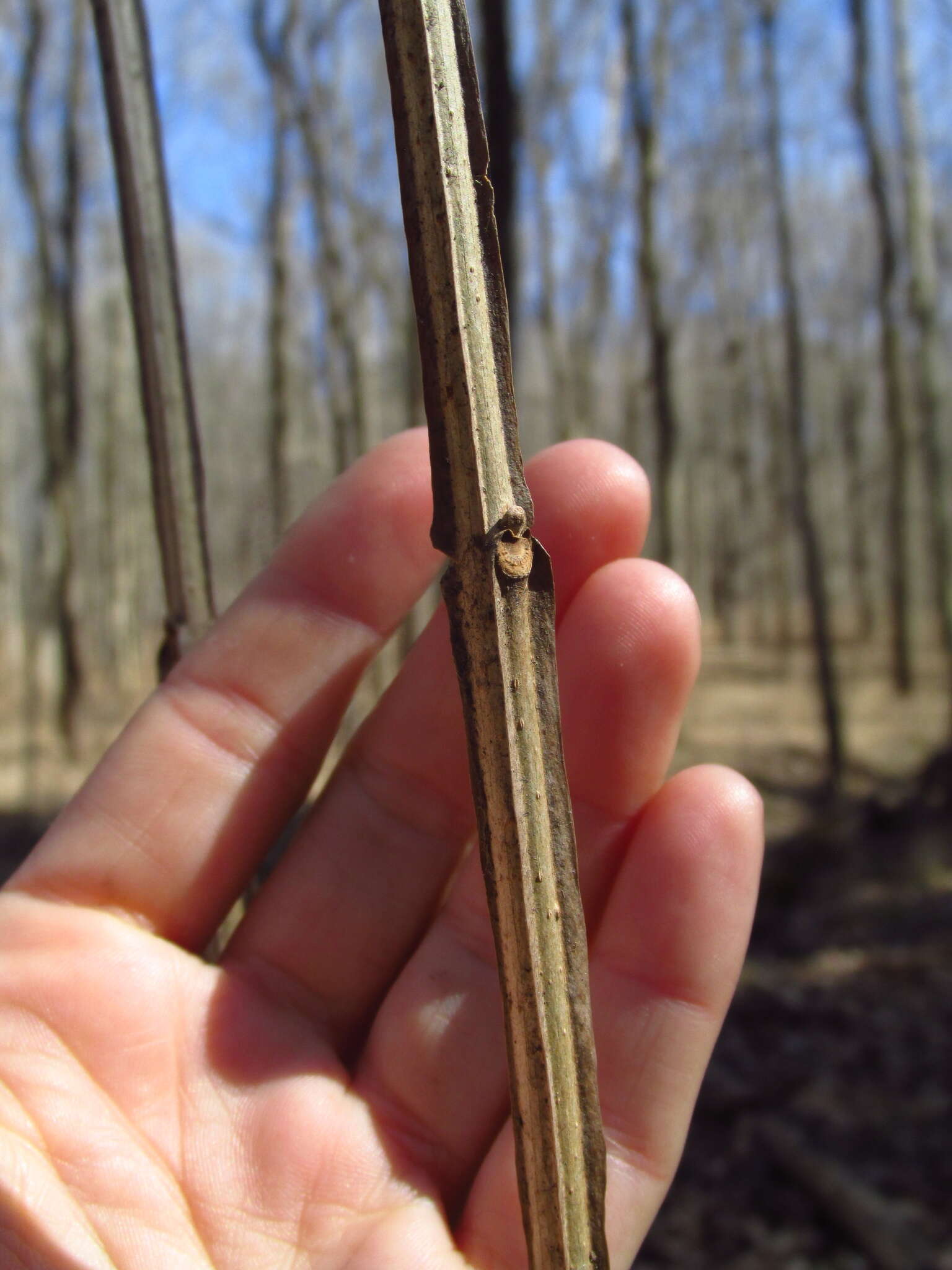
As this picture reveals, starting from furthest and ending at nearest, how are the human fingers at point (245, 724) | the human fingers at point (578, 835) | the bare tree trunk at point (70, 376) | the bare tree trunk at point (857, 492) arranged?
1. the bare tree trunk at point (857, 492)
2. the bare tree trunk at point (70, 376)
3. the human fingers at point (245, 724)
4. the human fingers at point (578, 835)

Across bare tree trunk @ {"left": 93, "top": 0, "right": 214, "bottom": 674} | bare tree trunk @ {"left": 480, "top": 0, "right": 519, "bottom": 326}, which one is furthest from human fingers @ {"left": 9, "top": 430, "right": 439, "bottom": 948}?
bare tree trunk @ {"left": 480, "top": 0, "right": 519, "bottom": 326}

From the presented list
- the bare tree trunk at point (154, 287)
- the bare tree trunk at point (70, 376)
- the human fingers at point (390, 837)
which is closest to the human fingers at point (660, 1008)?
the human fingers at point (390, 837)

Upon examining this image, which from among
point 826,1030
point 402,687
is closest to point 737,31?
point 826,1030

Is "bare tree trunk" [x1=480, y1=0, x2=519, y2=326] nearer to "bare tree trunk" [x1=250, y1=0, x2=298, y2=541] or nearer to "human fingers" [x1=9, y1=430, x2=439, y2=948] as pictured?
"human fingers" [x1=9, y1=430, x2=439, y2=948]

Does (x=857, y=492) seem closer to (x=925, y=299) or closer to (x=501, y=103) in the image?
(x=925, y=299)

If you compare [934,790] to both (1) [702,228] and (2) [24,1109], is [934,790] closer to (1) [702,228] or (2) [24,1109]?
(2) [24,1109]

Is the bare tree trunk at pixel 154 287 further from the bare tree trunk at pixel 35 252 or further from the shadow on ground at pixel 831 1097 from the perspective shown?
the bare tree trunk at pixel 35 252
